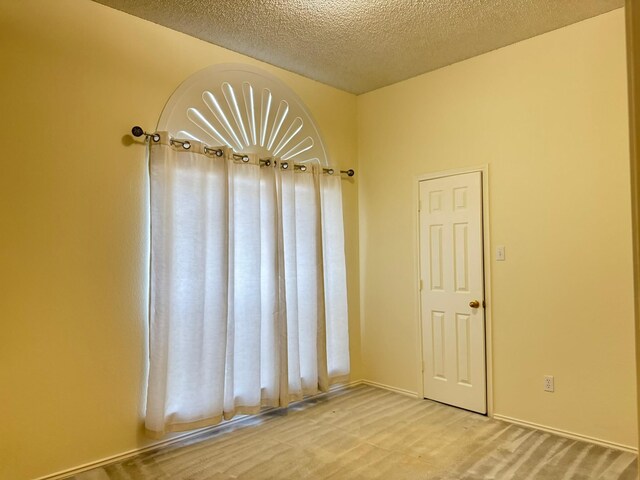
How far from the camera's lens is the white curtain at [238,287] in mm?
2922

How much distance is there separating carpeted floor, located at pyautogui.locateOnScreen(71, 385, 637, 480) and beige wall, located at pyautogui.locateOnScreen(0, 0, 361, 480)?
1.42 ft

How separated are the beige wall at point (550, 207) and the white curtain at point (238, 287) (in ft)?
2.83

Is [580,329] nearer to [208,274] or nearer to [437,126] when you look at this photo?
[437,126]

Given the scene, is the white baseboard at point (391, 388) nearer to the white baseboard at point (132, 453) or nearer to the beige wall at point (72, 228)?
the white baseboard at point (132, 453)

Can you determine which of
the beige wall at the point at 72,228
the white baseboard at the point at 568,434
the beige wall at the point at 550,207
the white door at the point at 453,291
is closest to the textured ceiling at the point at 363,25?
the beige wall at the point at 550,207

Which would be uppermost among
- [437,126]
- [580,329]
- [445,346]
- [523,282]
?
[437,126]

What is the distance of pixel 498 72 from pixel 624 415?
267 centimetres

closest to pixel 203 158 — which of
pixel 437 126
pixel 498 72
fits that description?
pixel 437 126

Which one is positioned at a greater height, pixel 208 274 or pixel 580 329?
pixel 208 274

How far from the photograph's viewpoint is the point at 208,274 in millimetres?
3117

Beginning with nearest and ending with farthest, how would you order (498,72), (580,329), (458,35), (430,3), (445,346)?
(430,3) < (580,329) < (458,35) < (498,72) < (445,346)

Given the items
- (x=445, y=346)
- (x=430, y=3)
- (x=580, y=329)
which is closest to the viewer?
(x=430, y=3)

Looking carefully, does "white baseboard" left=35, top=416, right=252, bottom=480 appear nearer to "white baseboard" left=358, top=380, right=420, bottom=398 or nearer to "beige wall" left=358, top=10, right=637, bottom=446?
"white baseboard" left=358, top=380, right=420, bottom=398

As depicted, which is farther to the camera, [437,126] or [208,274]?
[437,126]
